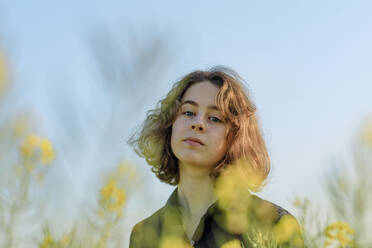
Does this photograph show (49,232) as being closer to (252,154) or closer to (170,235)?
(170,235)

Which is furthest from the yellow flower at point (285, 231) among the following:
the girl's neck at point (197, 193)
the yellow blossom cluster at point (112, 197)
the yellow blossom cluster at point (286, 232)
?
the girl's neck at point (197, 193)

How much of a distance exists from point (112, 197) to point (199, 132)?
1.62 metres

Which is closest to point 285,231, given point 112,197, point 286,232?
point 286,232

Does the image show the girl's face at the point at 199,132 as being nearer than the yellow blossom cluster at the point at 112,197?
No

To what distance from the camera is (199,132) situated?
213 centimetres

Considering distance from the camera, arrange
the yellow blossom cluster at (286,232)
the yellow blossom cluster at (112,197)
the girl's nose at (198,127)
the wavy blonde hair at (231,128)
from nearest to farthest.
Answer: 1. the yellow blossom cluster at (112,197)
2. the yellow blossom cluster at (286,232)
3. the girl's nose at (198,127)
4. the wavy blonde hair at (231,128)

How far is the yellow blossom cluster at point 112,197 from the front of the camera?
0.42 metres

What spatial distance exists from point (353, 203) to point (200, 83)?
6.41ft

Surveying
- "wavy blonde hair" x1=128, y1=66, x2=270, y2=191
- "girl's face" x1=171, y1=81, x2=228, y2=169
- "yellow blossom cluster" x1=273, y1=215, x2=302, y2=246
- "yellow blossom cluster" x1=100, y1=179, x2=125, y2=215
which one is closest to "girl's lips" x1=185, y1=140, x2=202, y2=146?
"girl's face" x1=171, y1=81, x2=228, y2=169

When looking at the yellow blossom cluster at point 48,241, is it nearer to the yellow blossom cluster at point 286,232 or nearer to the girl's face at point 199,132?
the yellow blossom cluster at point 286,232

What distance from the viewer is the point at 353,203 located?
22.8 inches

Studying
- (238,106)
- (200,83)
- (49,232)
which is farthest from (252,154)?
(49,232)

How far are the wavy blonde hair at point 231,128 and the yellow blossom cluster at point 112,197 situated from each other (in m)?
1.65

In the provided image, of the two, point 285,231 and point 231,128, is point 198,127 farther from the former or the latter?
point 285,231
